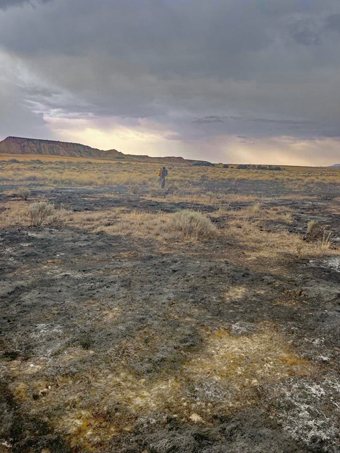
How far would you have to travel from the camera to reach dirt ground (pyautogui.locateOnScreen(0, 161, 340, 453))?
7.63 ft

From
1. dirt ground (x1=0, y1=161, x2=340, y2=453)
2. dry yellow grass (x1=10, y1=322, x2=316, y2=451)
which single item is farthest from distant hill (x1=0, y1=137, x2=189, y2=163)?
dry yellow grass (x1=10, y1=322, x2=316, y2=451)

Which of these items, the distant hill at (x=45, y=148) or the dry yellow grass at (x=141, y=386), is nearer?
the dry yellow grass at (x=141, y=386)

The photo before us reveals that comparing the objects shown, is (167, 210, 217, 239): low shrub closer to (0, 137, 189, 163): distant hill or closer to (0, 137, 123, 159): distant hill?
(0, 137, 189, 163): distant hill

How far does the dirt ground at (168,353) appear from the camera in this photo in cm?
233

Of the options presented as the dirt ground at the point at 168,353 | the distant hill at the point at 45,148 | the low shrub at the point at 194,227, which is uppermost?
the distant hill at the point at 45,148

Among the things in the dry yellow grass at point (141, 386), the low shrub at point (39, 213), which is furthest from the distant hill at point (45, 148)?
the dry yellow grass at point (141, 386)

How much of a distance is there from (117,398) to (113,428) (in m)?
0.32

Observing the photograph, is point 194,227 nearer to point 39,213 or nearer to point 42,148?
point 39,213

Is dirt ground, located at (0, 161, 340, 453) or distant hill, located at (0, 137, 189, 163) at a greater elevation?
distant hill, located at (0, 137, 189, 163)

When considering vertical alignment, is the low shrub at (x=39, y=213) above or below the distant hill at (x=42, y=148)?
below

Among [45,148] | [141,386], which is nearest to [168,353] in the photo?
Answer: [141,386]

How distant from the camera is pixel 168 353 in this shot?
3.37 m

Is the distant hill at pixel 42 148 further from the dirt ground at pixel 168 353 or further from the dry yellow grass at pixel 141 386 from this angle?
the dry yellow grass at pixel 141 386

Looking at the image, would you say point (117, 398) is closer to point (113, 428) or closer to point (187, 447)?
point (113, 428)
